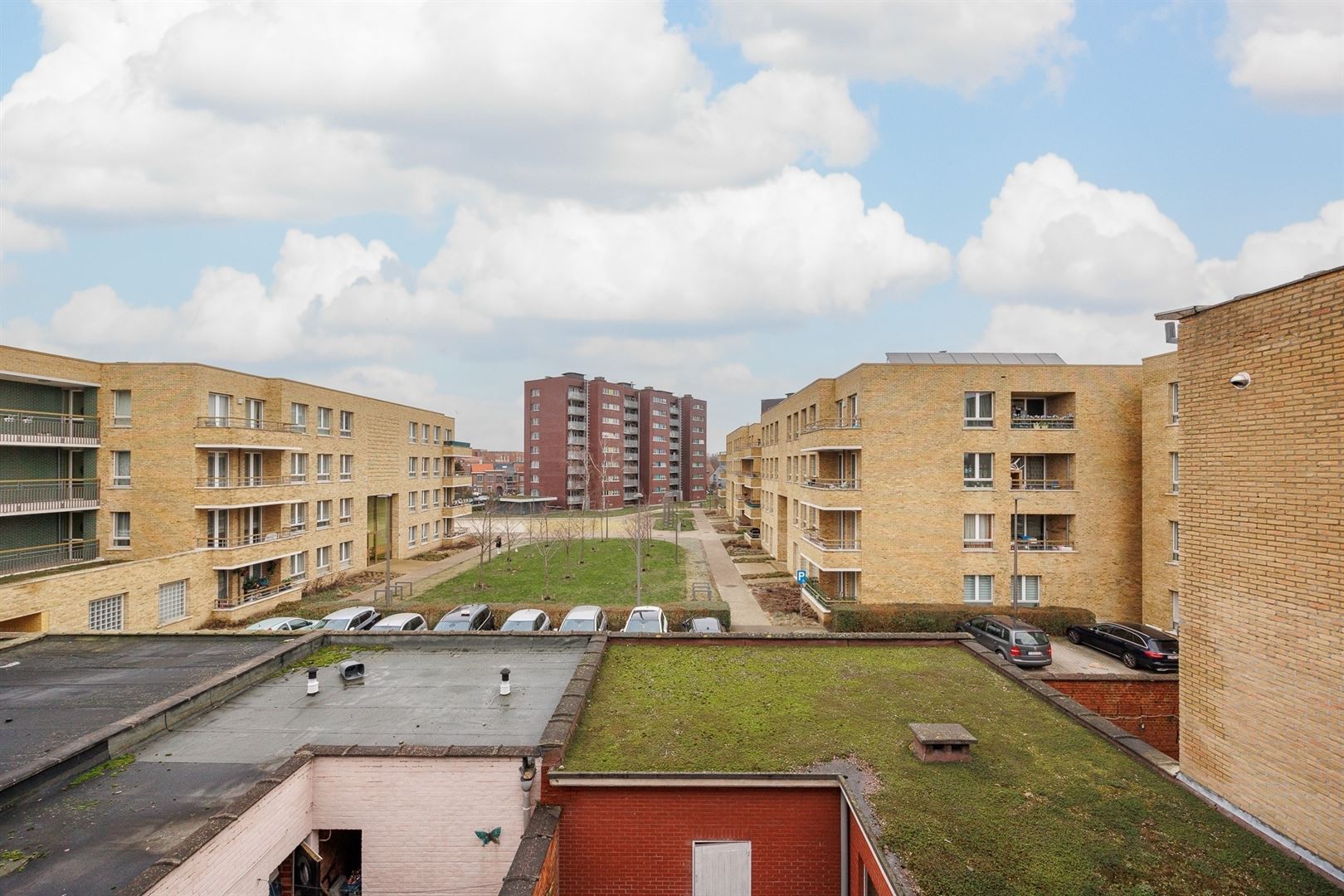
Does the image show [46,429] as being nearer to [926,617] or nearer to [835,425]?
[835,425]

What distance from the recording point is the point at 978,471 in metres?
26.3

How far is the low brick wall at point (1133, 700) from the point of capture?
14.0 metres

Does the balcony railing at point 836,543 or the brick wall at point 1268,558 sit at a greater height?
the brick wall at point 1268,558

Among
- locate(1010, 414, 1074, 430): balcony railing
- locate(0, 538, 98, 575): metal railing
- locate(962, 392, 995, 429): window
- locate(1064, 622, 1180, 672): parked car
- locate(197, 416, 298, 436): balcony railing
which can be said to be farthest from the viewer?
locate(197, 416, 298, 436): balcony railing

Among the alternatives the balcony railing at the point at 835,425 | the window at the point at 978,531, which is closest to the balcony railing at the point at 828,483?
the balcony railing at the point at 835,425

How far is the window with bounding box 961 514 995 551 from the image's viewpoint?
26.3m

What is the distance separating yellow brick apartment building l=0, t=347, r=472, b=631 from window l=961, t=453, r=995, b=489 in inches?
1257

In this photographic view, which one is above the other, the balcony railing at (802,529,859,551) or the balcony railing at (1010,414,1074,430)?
the balcony railing at (1010,414,1074,430)

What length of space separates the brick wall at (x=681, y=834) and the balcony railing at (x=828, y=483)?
1993 centimetres

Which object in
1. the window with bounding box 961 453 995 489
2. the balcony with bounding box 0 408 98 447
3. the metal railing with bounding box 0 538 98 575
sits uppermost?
the balcony with bounding box 0 408 98 447

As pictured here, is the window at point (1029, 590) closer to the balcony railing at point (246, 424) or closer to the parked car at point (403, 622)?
the parked car at point (403, 622)

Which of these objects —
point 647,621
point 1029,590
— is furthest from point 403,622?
point 1029,590

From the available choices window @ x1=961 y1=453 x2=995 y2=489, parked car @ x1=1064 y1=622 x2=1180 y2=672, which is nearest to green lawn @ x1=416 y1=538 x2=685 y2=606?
window @ x1=961 y1=453 x2=995 y2=489

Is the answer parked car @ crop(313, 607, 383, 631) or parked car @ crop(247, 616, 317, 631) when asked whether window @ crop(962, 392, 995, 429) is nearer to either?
parked car @ crop(313, 607, 383, 631)
